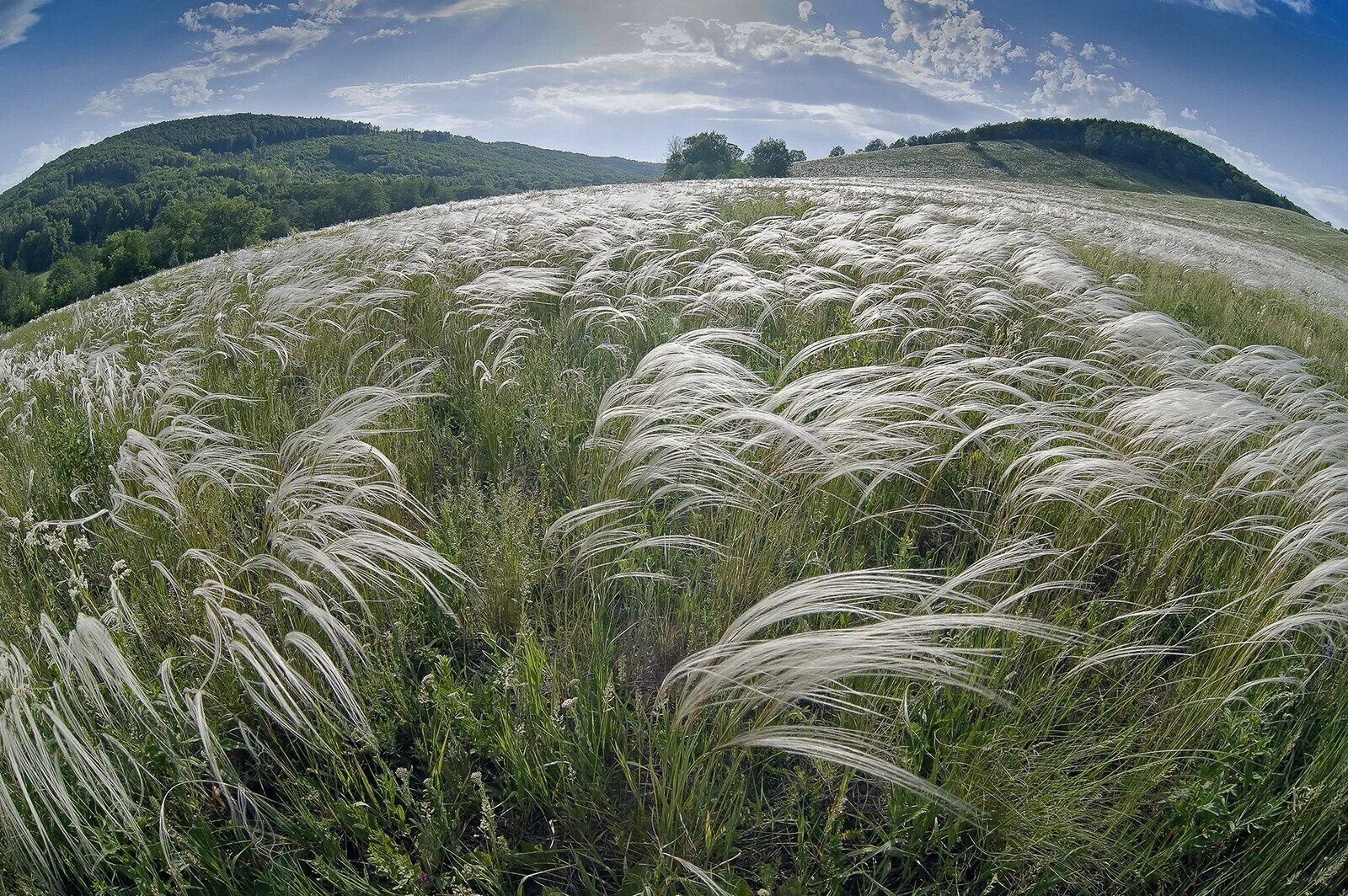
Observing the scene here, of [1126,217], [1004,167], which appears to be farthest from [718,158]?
[1126,217]

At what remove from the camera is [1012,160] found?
47.2 meters

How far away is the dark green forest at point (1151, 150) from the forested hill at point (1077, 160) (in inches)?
3.3

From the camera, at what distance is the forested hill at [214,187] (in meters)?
58.4

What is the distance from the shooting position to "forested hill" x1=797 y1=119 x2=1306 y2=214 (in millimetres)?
44875

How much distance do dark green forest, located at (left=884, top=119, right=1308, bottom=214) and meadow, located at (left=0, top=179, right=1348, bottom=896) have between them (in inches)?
2791

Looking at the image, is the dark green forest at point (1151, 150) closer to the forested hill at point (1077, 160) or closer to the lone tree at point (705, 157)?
the forested hill at point (1077, 160)

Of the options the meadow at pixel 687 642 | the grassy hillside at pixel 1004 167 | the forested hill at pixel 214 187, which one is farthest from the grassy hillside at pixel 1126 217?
the forested hill at pixel 214 187

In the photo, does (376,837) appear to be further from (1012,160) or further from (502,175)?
(502,175)

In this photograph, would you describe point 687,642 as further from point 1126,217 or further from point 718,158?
point 718,158

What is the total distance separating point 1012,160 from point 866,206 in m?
48.7

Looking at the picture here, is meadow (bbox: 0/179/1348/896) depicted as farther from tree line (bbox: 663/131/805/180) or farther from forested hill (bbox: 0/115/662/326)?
tree line (bbox: 663/131/805/180)

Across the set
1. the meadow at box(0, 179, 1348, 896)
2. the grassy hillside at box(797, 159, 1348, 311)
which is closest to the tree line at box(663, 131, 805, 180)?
the grassy hillside at box(797, 159, 1348, 311)

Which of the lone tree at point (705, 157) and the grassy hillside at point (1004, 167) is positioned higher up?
the lone tree at point (705, 157)

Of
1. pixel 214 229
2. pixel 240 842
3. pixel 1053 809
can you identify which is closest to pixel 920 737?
pixel 1053 809
